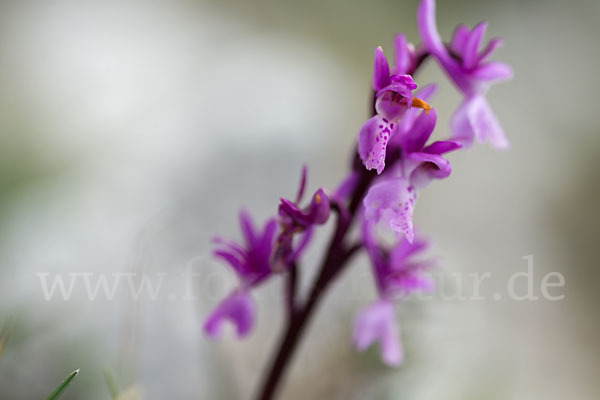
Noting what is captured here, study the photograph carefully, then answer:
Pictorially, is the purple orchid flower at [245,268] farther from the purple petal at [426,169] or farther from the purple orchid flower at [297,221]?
the purple petal at [426,169]

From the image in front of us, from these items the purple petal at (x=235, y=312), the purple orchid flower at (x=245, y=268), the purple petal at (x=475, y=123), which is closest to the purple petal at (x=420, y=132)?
the purple petal at (x=475, y=123)

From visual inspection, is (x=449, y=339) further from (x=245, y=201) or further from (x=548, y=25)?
(x=548, y=25)

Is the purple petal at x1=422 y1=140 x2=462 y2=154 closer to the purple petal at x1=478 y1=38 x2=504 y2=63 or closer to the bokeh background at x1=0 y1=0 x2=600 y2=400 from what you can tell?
the purple petal at x1=478 y1=38 x2=504 y2=63

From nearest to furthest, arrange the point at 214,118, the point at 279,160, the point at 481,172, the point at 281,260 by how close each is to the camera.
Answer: the point at 281,260
the point at 279,160
the point at 214,118
the point at 481,172

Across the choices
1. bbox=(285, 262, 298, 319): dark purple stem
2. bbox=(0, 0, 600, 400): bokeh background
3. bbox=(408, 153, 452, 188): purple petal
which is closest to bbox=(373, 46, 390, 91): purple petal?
bbox=(408, 153, 452, 188): purple petal

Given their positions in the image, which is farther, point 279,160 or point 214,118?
point 214,118

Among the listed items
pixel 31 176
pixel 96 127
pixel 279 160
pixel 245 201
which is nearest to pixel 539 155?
pixel 279 160
